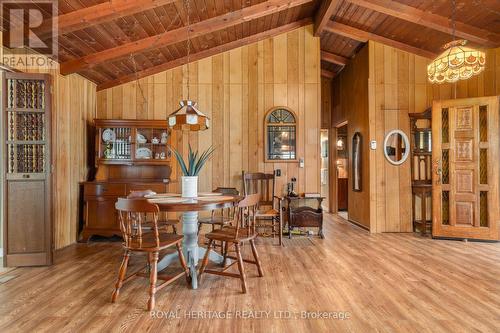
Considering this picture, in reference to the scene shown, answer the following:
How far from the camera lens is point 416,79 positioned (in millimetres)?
5008

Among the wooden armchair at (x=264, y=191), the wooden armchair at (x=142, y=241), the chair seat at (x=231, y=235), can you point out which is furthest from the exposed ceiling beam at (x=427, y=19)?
the wooden armchair at (x=142, y=241)

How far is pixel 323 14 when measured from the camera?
4.29m

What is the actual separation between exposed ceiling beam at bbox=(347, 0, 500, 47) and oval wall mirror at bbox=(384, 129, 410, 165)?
5.57 ft

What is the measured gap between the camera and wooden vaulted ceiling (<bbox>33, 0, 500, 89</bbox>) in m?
Result: 3.37

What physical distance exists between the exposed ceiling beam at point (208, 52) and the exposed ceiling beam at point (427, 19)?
117 centimetres

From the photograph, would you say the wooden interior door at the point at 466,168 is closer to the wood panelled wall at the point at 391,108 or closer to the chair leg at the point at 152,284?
the wood panelled wall at the point at 391,108

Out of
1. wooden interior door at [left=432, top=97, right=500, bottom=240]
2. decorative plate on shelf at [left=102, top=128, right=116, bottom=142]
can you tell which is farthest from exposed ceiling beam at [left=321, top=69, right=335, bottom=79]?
decorative plate on shelf at [left=102, top=128, right=116, bottom=142]

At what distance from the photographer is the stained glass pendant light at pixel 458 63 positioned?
3367 millimetres

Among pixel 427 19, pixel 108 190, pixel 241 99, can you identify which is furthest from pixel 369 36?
pixel 108 190

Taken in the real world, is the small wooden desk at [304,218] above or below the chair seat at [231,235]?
below

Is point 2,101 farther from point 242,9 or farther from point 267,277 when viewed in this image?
point 267,277

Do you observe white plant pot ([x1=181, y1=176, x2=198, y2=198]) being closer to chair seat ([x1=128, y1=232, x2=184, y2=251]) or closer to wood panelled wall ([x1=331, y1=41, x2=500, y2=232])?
chair seat ([x1=128, y1=232, x2=184, y2=251])

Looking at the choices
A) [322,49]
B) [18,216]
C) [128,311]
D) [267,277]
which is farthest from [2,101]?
[322,49]

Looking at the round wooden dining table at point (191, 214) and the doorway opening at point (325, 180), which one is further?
the doorway opening at point (325, 180)
